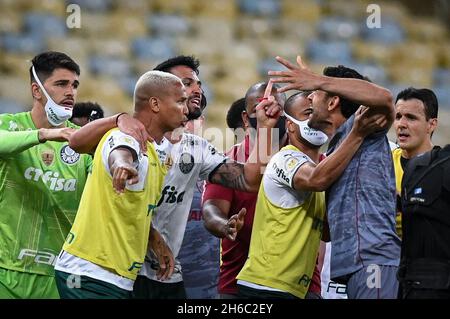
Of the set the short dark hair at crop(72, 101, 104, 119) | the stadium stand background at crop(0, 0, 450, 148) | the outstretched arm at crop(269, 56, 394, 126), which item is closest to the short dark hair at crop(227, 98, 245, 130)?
the short dark hair at crop(72, 101, 104, 119)

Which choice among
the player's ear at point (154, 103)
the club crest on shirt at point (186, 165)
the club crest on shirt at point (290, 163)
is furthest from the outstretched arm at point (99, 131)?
the club crest on shirt at point (290, 163)

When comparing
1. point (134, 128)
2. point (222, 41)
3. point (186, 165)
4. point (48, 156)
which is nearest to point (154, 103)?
point (134, 128)

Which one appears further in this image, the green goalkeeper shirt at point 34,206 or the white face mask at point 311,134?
the green goalkeeper shirt at point 34,206

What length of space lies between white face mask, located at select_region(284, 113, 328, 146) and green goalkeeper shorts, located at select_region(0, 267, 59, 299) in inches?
76.8

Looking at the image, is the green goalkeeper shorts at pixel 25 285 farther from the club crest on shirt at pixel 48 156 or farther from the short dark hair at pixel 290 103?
the short dark hair at pixel 290 103

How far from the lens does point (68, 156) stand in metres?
6.13

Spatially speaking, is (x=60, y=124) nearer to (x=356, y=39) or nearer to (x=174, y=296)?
(x=174, y=296)

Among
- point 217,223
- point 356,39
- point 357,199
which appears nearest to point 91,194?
point 217,223

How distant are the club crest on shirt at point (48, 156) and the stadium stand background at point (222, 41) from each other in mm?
5061

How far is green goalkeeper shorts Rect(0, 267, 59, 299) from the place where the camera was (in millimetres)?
5945

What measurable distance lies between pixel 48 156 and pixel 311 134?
5.86 feet

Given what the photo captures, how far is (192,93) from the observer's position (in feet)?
21.0

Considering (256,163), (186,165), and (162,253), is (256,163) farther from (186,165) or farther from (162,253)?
(162,253)

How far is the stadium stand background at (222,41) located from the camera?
12234 millimetres
